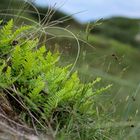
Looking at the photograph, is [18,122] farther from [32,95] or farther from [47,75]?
[47,75]

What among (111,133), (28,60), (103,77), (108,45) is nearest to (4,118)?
(28,60)

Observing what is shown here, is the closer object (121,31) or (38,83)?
(38,83)

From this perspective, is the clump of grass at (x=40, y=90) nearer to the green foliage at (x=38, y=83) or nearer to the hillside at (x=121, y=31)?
the green foliage at (x=38, y=83)

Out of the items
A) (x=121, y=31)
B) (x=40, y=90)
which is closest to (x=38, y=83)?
(x=40, y=90)

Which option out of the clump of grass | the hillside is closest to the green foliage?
the clump of grass

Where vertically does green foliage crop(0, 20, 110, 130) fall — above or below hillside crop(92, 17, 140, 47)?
above

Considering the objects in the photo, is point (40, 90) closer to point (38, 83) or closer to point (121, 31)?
point (38, 83)

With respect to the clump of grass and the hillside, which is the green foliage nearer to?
the clump of grass

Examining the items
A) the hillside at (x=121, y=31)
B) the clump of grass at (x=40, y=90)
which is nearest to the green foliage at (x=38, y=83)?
the clump of grass at (x=40, y=90)
